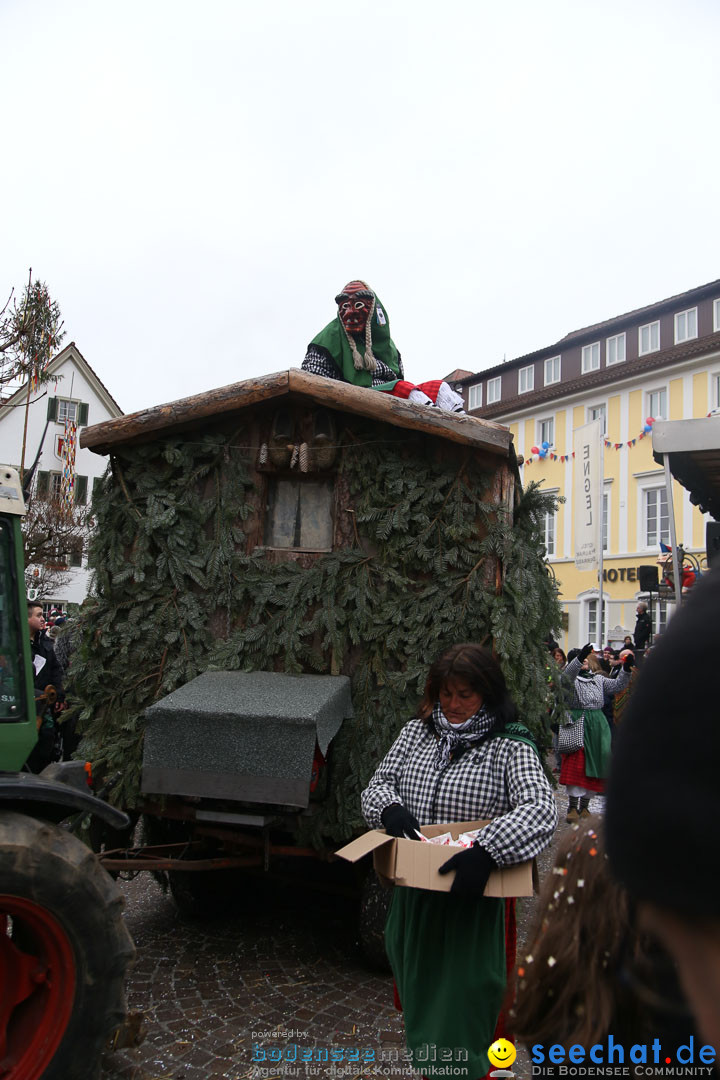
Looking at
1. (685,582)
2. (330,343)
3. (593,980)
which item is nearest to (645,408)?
(685,582)

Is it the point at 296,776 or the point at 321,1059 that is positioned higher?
the point at 296,776

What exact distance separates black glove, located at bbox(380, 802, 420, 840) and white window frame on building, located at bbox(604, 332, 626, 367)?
2890 centimetres

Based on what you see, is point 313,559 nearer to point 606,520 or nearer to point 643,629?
point 643,629

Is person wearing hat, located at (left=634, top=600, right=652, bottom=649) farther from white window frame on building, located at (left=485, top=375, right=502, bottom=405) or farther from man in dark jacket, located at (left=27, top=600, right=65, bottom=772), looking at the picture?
white window frame on building, located at (left=485, top=375, right=502, bottom=405)

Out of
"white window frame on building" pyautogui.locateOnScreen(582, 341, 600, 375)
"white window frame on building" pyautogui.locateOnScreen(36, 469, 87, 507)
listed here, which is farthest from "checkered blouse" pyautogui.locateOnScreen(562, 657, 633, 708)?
"white window frame on building" pyautogui.locateOnScreen(582, 341, 600, 375)

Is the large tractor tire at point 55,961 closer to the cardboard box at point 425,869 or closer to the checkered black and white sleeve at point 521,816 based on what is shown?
the cardboard box at point 425,869

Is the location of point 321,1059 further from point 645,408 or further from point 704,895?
point 645,408

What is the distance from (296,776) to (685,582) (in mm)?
7061

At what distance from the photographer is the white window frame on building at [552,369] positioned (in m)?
31.9

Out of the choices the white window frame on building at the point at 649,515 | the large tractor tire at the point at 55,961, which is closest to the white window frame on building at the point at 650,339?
the white window frame on building at the point at 649,515

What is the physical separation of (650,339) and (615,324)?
1560 millimetres

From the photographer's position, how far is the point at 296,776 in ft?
13.5

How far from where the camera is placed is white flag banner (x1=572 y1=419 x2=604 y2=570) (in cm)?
1747

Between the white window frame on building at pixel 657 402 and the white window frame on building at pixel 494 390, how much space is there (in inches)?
308
